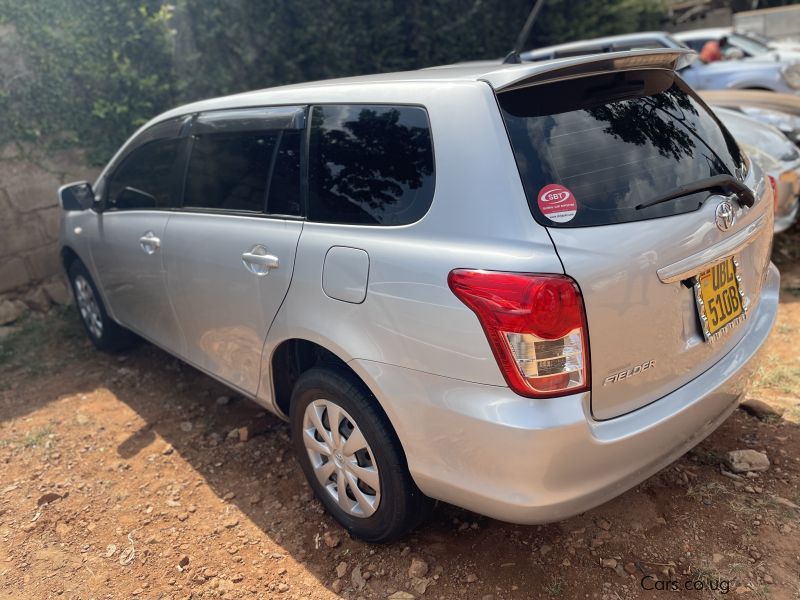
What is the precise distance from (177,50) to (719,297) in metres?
5.80

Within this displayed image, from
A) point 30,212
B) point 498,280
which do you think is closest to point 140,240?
point 498,280

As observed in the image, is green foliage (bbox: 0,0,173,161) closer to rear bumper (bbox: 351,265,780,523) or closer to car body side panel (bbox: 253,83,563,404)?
car body side panel (bbox: 253,83,563,404)

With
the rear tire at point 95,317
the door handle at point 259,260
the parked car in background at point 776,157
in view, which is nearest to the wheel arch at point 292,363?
the door handle at point 259,260

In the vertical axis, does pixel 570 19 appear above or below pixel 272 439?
above

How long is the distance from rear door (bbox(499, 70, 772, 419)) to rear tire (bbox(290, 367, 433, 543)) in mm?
754

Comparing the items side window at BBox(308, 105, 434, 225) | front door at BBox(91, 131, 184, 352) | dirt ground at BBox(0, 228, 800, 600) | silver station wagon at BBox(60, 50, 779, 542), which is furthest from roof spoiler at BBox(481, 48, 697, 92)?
front door at BBox(91, 131, 184, 352)

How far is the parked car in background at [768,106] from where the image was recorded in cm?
579

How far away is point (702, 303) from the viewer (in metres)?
2.14

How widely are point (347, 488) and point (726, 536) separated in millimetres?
1437

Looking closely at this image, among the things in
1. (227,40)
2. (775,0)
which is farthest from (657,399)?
(775,0)

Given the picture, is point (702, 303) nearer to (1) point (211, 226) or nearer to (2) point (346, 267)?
(2) point (346, 267)

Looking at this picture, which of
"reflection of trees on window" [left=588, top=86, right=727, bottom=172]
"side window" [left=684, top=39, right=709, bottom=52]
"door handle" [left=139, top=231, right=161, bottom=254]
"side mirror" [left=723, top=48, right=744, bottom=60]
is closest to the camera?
"reflection of trees on window" [left=588, top=86, right=727, bottom=172]

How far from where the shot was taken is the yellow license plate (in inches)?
84.6

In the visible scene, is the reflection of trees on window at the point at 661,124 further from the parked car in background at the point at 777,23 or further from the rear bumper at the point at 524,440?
the parked car in background at the point at 777,23
